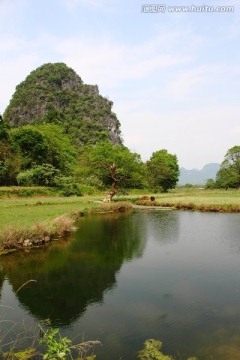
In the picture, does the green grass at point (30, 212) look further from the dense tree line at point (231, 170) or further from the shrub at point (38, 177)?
the dense tree line at point (231, 170)

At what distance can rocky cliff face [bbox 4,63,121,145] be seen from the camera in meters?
167

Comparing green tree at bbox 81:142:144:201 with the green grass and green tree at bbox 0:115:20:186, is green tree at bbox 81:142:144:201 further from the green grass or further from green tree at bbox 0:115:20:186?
green tree at bbox 0:115:20:186

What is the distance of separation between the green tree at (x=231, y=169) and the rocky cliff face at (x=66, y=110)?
72.2 meters

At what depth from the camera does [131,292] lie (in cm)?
1641

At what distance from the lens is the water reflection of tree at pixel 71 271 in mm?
14969

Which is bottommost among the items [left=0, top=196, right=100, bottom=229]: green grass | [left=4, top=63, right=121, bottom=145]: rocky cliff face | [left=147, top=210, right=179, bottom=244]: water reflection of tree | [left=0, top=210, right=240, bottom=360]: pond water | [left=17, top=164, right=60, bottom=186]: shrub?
[left=0, top=210, right=240, bottom=360]: pond water

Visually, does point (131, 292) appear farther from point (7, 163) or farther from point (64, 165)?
point (64, 165)

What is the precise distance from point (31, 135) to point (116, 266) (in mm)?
66391

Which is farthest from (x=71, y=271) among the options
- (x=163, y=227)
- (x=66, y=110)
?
(x=66, y=110)

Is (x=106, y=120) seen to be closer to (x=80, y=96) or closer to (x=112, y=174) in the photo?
(x=80, y=96)

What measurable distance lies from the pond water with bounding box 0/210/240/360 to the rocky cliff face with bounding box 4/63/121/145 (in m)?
135

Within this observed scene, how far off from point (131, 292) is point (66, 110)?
174 m

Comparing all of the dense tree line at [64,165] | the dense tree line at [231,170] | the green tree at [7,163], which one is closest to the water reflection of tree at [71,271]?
the dense tree line at [64,165]

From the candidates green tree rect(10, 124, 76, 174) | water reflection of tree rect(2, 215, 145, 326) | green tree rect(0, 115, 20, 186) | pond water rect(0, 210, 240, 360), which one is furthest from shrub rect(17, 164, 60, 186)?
pond water rect(0, 210, 240, 360)
